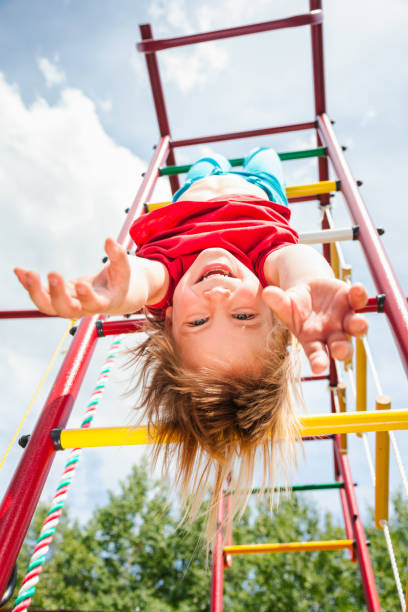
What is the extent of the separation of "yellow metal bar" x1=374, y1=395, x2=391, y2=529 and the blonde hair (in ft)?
1.75

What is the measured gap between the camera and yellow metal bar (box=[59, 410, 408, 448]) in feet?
3.70

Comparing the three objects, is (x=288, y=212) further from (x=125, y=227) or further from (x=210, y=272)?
(x=125, y=227)

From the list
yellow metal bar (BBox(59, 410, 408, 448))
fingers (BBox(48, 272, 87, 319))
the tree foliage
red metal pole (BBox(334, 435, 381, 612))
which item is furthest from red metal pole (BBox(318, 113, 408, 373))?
the tree foliage

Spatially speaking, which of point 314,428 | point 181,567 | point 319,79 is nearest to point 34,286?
point 314,428

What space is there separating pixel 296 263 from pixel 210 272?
9.5 inches

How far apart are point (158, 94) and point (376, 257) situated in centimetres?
168

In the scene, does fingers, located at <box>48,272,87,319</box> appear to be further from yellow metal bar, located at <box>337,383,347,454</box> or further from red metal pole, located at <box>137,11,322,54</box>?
yellow metal bar, located at <box>337,383,347,454</box>

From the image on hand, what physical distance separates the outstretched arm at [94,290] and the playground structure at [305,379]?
38cm

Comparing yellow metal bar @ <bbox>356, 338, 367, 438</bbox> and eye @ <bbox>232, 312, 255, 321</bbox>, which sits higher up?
yellow metal bar @ <bbox>356, 338, 367, 438</bbox>

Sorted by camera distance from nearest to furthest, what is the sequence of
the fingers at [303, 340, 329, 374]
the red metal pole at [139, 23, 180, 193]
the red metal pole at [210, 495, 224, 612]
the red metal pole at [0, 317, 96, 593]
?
1. the fingers at [303, 340, 329, 374]
2. the red metal pole at [0, 317, 96, 593]
3. the red metal pole at [210, 495, 224, 612]
4. the red metal pole at [139, 23, 180, 193]

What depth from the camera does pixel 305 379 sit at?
3230mm

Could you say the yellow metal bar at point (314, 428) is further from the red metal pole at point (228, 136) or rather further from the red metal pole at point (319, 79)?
the red metal pole at point (228, 136)

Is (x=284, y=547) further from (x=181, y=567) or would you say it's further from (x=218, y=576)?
(x=181, y=567)

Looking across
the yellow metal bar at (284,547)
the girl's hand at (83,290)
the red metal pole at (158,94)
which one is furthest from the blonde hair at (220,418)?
the red metal pole at (158,94)
